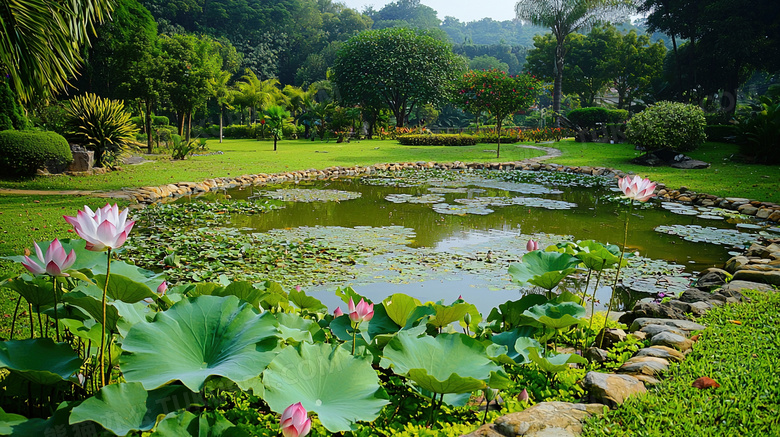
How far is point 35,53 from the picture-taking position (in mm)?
4988

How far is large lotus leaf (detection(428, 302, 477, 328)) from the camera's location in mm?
2417

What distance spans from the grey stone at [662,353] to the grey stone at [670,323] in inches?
17.4

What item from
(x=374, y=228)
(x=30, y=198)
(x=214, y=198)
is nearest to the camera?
(x=374, y=228)

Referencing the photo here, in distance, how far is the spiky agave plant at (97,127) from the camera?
11781mm

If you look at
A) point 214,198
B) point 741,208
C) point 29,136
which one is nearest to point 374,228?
point 214,198

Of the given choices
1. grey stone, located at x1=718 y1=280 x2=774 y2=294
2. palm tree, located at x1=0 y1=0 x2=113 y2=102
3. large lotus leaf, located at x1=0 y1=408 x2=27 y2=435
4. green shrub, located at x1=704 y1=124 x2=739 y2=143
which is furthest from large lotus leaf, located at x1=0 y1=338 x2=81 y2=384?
green shrub, located at x1=704 y1=124 x2=739 y2=143

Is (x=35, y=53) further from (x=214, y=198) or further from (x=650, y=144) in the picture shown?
(x=650, y=144)

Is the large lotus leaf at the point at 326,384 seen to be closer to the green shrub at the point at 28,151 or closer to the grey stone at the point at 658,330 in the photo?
the grey stone at the point at 658,330

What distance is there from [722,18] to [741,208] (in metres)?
16.2

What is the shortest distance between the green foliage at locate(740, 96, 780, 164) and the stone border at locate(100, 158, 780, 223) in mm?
4171

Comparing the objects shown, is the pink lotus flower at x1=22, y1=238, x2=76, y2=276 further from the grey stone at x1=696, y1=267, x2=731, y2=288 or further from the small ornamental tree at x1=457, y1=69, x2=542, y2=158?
the small ornamental tree at x1=457, y1=69, x2=542, y2=158

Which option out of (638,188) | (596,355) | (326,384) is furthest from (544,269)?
(326,384)

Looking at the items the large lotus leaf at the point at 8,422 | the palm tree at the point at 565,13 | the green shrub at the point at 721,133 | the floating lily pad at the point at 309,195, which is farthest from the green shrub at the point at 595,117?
the large lotus leaf at the point at 8,422

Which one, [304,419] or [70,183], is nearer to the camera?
[304,419]
